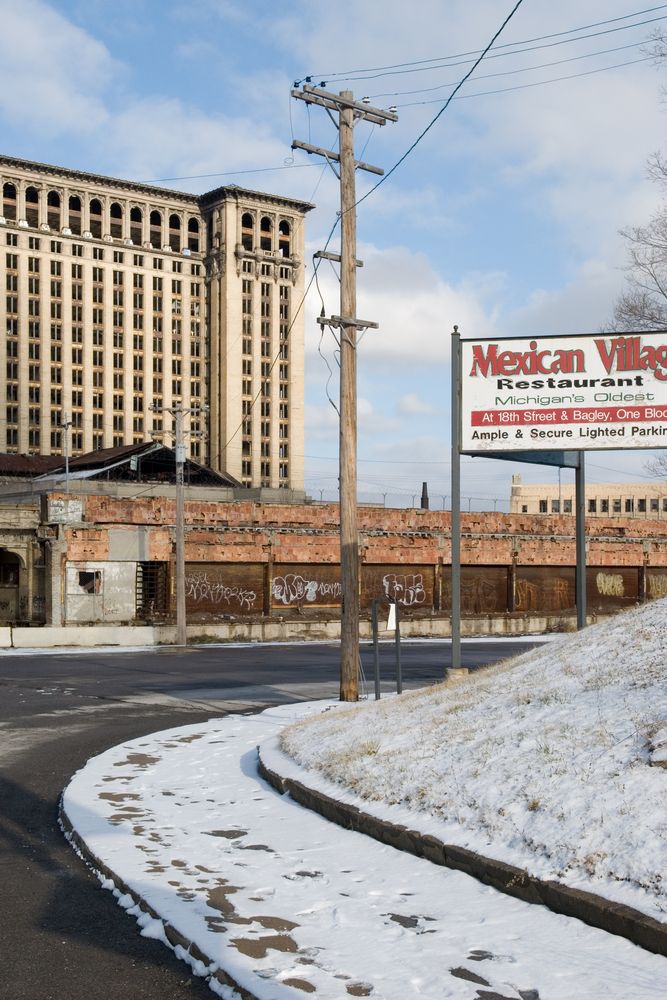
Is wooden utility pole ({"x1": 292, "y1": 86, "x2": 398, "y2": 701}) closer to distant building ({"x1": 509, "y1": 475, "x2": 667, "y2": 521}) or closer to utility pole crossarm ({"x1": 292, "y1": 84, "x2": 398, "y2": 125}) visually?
utility pole crossarm ({"x1": 292, "y1": 84, "x2": 398, "y2": 125})

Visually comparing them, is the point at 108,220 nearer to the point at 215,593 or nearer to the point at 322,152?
the point at 215,593

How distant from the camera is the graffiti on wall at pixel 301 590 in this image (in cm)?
4522

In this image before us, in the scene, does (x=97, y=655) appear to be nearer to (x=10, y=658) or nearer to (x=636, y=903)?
(x=10, y=658)

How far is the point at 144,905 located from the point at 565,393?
11165mm

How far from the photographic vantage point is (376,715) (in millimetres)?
12055

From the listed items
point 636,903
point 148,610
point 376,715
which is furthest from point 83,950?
point 148,610

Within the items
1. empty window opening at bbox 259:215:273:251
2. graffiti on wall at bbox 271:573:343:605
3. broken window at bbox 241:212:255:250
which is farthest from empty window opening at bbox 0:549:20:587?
empty window opening at bbox 259:215:273:251

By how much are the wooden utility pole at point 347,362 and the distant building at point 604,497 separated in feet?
406

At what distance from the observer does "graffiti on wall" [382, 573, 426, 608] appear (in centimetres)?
4828

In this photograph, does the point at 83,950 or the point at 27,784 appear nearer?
the point at 83,950

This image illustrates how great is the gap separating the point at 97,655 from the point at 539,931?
93.1 feet

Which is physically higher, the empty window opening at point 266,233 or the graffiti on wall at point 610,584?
the empty window opening at point 266,233

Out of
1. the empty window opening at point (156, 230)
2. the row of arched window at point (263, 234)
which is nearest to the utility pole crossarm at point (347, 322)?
the row of arched window at point (263, 234)

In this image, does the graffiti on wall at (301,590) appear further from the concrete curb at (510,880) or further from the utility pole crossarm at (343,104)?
the concrete curb at (510,880)
